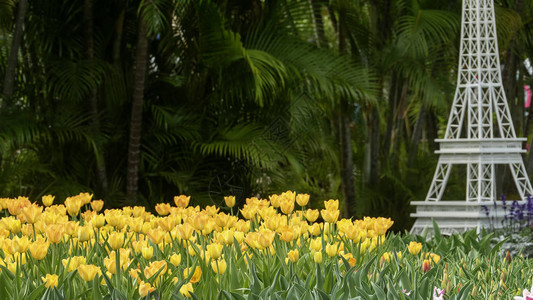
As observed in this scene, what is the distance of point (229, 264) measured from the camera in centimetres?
231

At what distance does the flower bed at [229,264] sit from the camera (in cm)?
202

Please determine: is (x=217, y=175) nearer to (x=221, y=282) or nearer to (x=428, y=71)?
(x=428, y=71)

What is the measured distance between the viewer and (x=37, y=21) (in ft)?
26.1

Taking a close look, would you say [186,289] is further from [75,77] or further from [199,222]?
[75,77]

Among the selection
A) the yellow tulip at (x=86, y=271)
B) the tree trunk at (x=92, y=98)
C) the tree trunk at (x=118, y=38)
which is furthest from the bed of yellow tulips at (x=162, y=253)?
the tree trunk at (x=118, y=38)

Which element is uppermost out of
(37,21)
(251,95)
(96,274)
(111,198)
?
(37,21)

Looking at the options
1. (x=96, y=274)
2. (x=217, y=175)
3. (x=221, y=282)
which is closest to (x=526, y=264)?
(x=221, y=282)

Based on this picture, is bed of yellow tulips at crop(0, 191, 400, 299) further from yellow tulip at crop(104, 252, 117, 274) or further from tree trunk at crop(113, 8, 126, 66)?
tree trunk at crop(113, 8, 126, 66)

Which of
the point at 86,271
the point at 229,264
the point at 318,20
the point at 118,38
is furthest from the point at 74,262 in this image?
the point at 318,20

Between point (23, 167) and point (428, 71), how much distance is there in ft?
17.0

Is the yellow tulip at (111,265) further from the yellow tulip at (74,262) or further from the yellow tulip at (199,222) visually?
the yellow tulip at (199,222)

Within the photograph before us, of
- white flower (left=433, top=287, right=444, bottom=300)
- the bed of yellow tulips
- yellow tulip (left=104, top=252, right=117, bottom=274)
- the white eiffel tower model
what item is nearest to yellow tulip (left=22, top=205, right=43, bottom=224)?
the bed of yellow tulips

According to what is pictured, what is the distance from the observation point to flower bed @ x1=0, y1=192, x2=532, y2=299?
6.63 ft

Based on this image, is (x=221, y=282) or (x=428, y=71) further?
(x=428, y=71)
